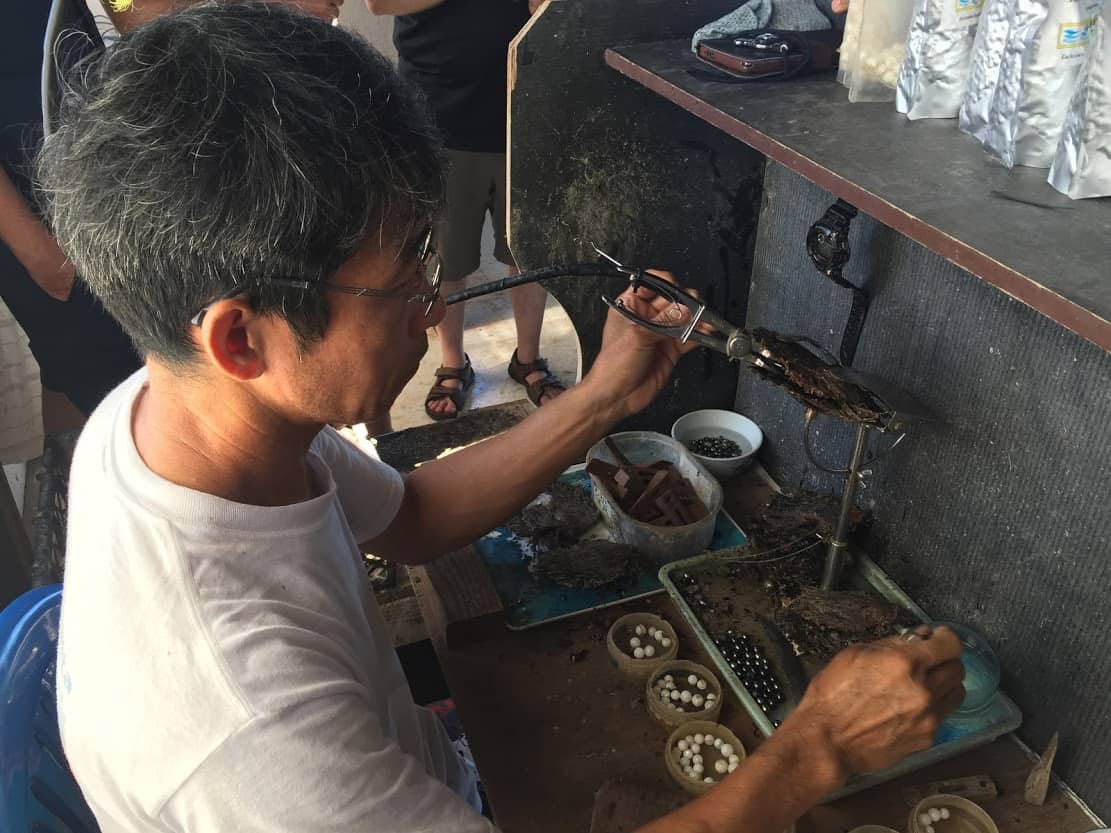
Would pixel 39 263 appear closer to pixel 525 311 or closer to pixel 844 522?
pixel 525 311

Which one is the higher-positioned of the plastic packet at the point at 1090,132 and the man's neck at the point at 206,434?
the plastic packet at the point at 1090,132

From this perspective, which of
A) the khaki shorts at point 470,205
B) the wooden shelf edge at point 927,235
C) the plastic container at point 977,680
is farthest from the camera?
the khaki shorts at point 470,205

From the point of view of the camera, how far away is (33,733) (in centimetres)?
98

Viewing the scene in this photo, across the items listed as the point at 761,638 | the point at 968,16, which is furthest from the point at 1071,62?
the point at 761,638

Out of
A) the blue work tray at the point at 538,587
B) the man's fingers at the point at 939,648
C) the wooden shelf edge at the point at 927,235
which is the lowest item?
the blue work tray at the point at 538,587

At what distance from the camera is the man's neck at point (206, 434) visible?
2.82 feet

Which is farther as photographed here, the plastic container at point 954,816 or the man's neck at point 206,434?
the plastic container at point 954,816

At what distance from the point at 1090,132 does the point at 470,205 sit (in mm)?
2191

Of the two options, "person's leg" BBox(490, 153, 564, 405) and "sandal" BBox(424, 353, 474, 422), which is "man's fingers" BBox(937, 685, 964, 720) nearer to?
"person's leg" BBox(490, 153, 564, 405)

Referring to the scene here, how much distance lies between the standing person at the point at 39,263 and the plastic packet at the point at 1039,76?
1.51m

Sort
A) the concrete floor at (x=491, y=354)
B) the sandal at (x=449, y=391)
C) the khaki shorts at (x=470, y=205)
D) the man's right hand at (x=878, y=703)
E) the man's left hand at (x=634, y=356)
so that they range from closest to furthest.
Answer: the man's right hand at (x=878, y=703), the man's left hand at (x=634, y=356), the khaki shorts at (x=470, y=205), the sandal at (x=449, y=391), the concrete floor at (x=491, y=354)

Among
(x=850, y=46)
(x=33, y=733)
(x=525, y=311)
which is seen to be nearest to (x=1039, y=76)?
(x=850, y=46)

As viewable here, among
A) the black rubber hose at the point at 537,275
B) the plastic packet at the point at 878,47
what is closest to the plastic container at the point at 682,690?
the black rubber hose at the point at 537,275

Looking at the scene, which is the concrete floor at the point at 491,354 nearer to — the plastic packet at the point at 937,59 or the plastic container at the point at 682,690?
the plastic container at the point at 682,690
